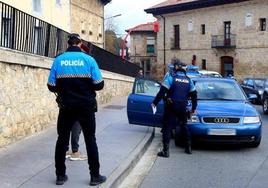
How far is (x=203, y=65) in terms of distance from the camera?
58312 millimetres

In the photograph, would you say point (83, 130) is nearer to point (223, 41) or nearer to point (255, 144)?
point (255, 144)

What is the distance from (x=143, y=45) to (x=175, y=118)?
69393 mm

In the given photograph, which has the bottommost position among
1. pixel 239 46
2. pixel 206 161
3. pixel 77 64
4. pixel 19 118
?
pixel 206 161

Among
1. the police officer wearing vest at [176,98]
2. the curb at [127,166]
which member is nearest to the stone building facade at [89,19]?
the curb at [127,166]

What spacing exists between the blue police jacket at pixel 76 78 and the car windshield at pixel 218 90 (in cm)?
546

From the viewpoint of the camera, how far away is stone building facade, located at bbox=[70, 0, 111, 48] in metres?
35.8

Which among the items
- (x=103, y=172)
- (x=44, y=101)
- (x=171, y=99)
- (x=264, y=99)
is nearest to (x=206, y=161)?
(x=171, y=99)

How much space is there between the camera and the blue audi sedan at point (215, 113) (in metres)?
10.5

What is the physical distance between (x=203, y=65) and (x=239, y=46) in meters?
5.64

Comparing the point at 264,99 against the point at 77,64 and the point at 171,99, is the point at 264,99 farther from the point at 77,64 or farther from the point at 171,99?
the point at 77,64

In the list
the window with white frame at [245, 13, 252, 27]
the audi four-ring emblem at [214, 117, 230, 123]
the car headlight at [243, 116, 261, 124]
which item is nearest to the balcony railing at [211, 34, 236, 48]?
the window with white frame at [245, 13, 252, 27]

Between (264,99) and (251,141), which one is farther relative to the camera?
(264,99)

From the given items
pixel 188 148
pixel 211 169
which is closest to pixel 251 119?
pixel 188 148

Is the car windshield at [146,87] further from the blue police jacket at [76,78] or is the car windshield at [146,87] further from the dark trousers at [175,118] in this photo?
the blue police jacket at [76,78]
